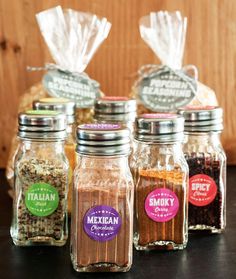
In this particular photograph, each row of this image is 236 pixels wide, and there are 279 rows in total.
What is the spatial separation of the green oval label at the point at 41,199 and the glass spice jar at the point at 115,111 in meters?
0.18

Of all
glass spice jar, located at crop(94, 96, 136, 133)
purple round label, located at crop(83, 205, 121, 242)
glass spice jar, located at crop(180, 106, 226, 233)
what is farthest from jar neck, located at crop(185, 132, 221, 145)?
purple round label, located at crop(83, 205, 121, 242)

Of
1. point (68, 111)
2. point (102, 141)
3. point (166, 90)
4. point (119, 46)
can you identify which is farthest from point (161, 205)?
point (119, 46)

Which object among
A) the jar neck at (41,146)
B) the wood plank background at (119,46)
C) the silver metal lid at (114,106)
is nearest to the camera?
the jar neck at (41,146)

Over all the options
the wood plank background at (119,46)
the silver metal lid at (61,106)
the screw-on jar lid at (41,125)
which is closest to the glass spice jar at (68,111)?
the silver metal lid at (61,106)

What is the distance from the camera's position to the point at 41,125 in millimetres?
844

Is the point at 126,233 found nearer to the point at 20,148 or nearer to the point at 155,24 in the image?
the point at 20,148

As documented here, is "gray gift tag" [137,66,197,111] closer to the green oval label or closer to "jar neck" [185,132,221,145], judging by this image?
"jar neck" [185,132,221,145]

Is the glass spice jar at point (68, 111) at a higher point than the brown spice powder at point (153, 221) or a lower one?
higher

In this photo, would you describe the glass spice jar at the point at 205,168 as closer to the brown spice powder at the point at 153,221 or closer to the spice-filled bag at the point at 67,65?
the brown spice powder at the point at 153,221

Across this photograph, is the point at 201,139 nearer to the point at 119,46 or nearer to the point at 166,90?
the point at 166,90

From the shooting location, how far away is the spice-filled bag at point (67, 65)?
1.11 metres

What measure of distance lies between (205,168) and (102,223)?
8.6 inches

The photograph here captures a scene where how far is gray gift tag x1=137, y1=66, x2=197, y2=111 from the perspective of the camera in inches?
44.6

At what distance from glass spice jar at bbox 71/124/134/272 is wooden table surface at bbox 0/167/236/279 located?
0.02 metres
